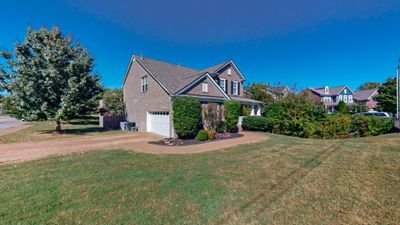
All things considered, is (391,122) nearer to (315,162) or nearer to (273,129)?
(273,129)

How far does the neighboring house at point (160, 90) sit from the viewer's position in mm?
14586

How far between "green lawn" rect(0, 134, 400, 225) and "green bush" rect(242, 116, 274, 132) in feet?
30.0

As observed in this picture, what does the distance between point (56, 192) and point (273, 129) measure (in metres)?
16.0

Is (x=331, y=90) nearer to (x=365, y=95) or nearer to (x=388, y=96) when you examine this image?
(x=365, y=95)

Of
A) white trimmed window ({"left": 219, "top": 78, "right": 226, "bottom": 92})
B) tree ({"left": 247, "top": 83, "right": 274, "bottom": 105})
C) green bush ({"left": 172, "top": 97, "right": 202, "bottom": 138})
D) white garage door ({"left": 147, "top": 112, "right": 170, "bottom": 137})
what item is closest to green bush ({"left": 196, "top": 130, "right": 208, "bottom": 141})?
green bush ({"left": 172, "top": 97, "right": 202, "bottom": 138})

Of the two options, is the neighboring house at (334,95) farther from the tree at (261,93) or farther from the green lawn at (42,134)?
the green lawn at (42,134)

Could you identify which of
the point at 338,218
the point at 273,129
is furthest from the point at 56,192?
the point at 273,129

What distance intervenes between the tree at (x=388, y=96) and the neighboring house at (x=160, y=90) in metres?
22.4

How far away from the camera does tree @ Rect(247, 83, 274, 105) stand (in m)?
26.7

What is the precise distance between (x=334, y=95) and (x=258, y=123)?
4392cm

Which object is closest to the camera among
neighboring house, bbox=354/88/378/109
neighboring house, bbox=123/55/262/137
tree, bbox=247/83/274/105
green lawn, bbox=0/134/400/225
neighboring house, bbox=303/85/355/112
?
green lawn, bbox=0/134/400/225

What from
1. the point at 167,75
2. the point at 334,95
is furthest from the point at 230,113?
the point at 334,95

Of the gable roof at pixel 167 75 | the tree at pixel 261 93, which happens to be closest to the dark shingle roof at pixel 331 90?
the tree at pixel 261 93

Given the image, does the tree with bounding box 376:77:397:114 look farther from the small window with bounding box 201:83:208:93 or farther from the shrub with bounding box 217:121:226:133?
the small window with bounding box 201:83:208:93
